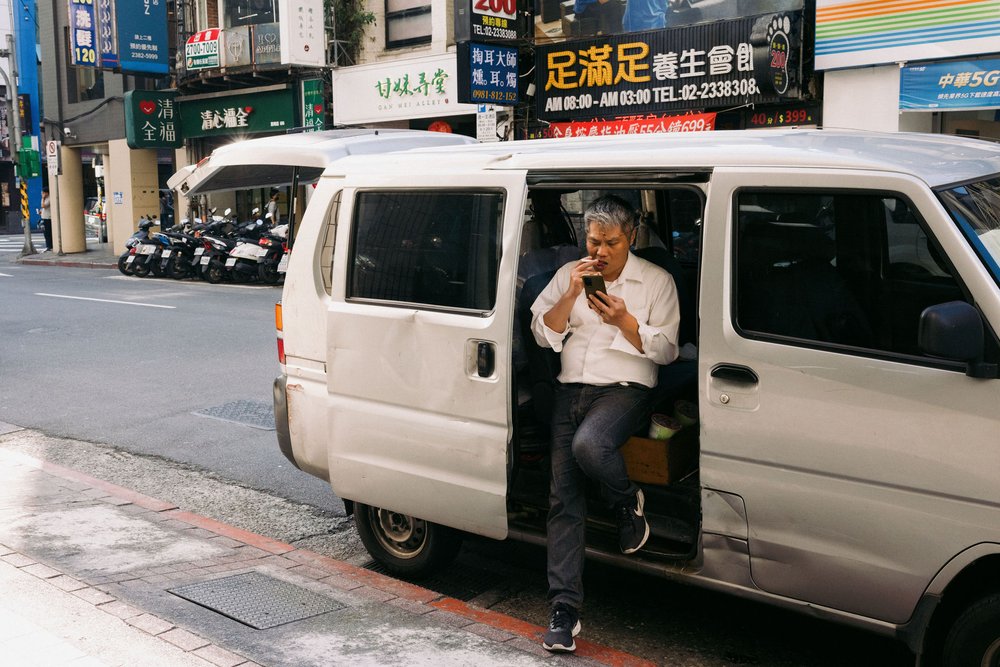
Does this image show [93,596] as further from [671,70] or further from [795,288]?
[671,70]

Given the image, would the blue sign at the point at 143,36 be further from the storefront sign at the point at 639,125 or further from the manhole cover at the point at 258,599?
the manhole cover at the point at 258,599

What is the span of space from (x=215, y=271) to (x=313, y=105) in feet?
17.7

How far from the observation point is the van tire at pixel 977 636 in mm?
3311

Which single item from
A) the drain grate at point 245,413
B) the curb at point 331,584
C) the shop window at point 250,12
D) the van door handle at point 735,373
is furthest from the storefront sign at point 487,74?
the van door handle at point 735,373

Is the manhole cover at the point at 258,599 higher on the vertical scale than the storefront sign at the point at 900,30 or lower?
lower

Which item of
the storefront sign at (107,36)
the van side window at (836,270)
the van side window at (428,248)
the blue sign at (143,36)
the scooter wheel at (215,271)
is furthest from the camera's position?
the blue sign at (143,36)

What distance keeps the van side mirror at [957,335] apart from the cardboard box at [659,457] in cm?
128

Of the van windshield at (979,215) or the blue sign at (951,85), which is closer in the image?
the van windshield at (979,215)

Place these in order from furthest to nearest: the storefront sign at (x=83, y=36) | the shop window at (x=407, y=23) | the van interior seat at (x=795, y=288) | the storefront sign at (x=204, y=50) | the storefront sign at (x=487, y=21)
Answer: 1. the storefront sign at (x=83, y=36)
2. the storefront sign at (x=204, y=50)
3. the shop window at (x=407, y=23)
4. the storefront sign at (x=487, y=21)
5. the van interior seat at (x=795, y=288)

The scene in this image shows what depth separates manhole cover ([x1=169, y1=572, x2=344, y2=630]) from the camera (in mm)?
4508

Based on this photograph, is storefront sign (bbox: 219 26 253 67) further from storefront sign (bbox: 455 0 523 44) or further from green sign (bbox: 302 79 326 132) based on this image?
storefront sign (bbox: 455 0 523 44)

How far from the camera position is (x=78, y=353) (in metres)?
12.1

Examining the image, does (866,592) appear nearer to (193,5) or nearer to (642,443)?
(642,443)

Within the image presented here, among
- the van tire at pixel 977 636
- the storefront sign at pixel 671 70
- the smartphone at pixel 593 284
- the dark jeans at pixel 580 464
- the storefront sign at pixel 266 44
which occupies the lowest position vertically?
the van tire at pixel 977 636
